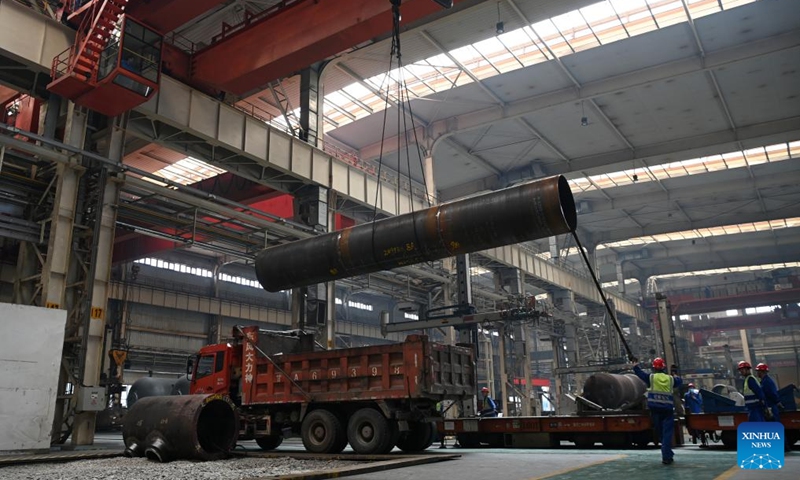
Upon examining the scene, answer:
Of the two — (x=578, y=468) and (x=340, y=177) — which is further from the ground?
(x=340, y=177)

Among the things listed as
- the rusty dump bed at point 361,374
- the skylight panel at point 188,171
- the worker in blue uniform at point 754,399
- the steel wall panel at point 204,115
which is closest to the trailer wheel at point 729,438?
the worker in blue uniform at point 754,399

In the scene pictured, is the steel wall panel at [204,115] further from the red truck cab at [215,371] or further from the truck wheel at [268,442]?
the truck wheel at [268,442]

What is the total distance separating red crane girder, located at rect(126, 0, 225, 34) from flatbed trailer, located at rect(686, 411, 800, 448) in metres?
12.9

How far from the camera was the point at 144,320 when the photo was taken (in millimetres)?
26766

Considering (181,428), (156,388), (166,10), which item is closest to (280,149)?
(166,10)

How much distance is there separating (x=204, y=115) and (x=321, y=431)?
28.3ft

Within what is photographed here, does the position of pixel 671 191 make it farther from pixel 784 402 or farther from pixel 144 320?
pixel 144 320

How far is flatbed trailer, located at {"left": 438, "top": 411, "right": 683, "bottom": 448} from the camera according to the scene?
11.1 m

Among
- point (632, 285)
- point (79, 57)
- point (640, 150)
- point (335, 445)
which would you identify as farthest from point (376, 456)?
point (632, 285)

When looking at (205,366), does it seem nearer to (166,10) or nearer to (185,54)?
(166,10)

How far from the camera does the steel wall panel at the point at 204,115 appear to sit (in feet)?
48.1

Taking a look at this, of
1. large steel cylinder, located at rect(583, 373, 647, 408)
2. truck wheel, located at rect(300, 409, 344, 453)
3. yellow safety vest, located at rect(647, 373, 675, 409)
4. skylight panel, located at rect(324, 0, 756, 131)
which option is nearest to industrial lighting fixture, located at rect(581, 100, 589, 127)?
skylight panel, located at rect(324, 0, 756, 131)

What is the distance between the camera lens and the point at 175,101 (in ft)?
46.9

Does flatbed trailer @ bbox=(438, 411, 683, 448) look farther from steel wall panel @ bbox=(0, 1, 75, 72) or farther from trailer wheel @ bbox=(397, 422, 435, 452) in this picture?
steel wall panel @ bbox=(0, 1, 75, 72)
